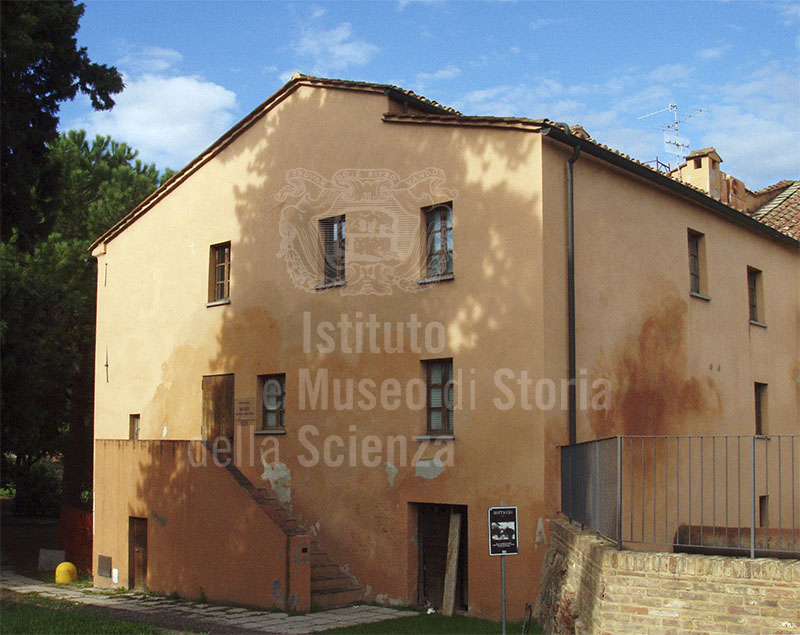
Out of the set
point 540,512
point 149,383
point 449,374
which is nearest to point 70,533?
point 149,383

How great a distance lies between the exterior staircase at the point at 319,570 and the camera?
14562mm

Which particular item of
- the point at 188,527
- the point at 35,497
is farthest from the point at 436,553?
the point at 35,497

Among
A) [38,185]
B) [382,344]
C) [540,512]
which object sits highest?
[38,185]

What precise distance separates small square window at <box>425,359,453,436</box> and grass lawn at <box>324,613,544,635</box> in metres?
2.91

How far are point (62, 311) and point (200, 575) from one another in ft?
18.4

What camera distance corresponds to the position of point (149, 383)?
1994 centimetres

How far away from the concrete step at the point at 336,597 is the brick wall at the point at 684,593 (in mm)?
6090

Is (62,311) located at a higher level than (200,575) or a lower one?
higher

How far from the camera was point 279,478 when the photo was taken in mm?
16672

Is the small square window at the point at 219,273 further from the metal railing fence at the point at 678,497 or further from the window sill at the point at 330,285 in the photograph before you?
the metal railing fence at the point at 678,497

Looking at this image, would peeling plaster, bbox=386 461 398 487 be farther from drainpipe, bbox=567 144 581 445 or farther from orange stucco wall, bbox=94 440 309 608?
→ drainpipe, bbox=567 144 581 445

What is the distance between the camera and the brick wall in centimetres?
752

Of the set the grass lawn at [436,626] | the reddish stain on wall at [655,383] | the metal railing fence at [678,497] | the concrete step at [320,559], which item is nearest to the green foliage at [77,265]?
the concrete step at [320,559]

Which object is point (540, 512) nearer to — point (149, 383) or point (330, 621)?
point (330, 621)
